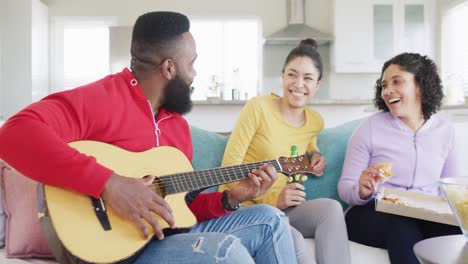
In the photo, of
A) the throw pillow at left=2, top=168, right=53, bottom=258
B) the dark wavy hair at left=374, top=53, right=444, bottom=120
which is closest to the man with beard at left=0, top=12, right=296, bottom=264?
the throw pillow at left=2, top=168, right=53, bottom=258

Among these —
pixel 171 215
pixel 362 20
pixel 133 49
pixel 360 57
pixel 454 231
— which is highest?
Answer: pixel 362 20

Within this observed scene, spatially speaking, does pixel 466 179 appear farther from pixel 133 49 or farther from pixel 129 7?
pixel 129 7

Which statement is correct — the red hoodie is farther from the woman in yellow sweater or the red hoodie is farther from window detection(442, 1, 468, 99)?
window detection(442, 1, 468, 99)

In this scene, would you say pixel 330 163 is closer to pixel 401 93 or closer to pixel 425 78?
pixel 401 93

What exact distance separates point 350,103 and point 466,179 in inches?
85.9

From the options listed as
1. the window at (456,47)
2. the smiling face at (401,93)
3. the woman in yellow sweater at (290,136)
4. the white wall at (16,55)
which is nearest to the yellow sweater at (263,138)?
the woman in yellow sweater at (290,136)

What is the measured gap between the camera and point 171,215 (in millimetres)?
1136

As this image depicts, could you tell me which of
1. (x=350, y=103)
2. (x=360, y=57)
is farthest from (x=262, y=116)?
(x=360, y=57)

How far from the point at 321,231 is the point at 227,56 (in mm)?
5279

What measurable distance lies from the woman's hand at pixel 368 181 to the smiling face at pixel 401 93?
1.15 ft

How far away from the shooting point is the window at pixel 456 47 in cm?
509

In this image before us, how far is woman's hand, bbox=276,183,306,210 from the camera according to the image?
168 cm

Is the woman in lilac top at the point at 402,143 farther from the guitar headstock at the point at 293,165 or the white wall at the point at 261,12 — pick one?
the white wall at the point at 261,12

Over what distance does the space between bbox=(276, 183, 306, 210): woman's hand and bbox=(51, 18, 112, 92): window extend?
5.10 metres
